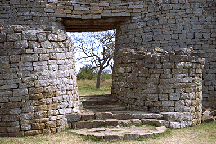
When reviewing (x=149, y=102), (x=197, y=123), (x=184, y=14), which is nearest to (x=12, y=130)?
(x=149, y=102)

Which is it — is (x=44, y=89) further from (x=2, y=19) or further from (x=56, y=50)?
(x=2, y=19)

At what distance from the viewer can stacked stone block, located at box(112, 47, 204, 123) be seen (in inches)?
298

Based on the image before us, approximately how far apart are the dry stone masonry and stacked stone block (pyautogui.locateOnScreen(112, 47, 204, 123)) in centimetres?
3

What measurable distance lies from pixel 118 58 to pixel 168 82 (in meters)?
2.18

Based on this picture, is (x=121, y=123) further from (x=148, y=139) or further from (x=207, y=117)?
(x=207, y=117)

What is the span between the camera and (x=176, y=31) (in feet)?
34.4

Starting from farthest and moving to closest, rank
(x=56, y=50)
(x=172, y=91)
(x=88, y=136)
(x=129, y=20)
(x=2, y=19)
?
(x=129, y=20)
(x=2, y=19)
(x=172, y=91)
(x=56, y=50)
(x=88, y=136)

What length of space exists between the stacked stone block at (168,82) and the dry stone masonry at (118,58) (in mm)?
28

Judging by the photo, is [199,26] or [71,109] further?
[199,26]

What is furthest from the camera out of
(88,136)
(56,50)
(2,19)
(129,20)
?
(129,20)

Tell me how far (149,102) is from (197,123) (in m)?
1.60

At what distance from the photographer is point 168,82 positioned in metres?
7.56

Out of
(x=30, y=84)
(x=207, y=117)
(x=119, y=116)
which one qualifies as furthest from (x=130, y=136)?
(x=207, y=117)

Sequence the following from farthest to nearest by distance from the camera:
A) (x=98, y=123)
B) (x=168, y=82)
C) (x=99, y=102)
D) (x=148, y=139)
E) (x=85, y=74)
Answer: (x=85, y=74)
(x=99, y=102)
(x=168, y=82)
(x=98, y=123)
(x=148, y=139)
